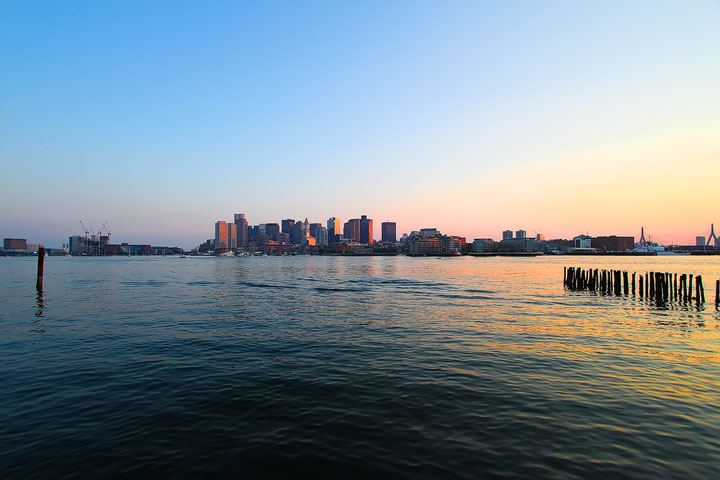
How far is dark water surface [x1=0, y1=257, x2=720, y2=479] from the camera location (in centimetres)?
902

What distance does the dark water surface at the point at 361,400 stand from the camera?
29.6 feet

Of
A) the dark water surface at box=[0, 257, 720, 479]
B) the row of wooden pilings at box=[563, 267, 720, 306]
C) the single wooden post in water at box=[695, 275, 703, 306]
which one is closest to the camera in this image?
the dark water surface at box=[0, 257, 720, 479]

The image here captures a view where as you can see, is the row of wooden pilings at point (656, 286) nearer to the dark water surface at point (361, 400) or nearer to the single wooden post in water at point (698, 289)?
the single wooden post in water at point (698, 289)

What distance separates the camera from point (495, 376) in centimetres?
1538

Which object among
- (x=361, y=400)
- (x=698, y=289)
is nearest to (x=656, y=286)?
(x=698, y=289)

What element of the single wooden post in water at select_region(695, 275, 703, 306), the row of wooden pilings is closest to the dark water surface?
the single wooden post in water at select_region(695, 275, 703, 306)

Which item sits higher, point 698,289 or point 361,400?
point 698,289

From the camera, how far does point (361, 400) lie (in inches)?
506

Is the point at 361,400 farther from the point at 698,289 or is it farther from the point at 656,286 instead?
the point at 656,286

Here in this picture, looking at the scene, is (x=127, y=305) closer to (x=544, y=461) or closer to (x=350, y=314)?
(x=350, y=314)

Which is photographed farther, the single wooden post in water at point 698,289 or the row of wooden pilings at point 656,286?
the row of wooden pilings at point 656,286

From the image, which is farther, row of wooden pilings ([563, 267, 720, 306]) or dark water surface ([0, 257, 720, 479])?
row of wooden pilings ([563, 267, 720, 306])

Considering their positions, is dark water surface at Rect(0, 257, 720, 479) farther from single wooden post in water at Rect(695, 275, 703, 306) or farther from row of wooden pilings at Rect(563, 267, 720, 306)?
row of wooden pilings at Rect(563, 267, 720, 306)

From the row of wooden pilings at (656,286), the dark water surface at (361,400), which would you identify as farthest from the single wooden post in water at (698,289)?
the dark water surface at (361,400)
